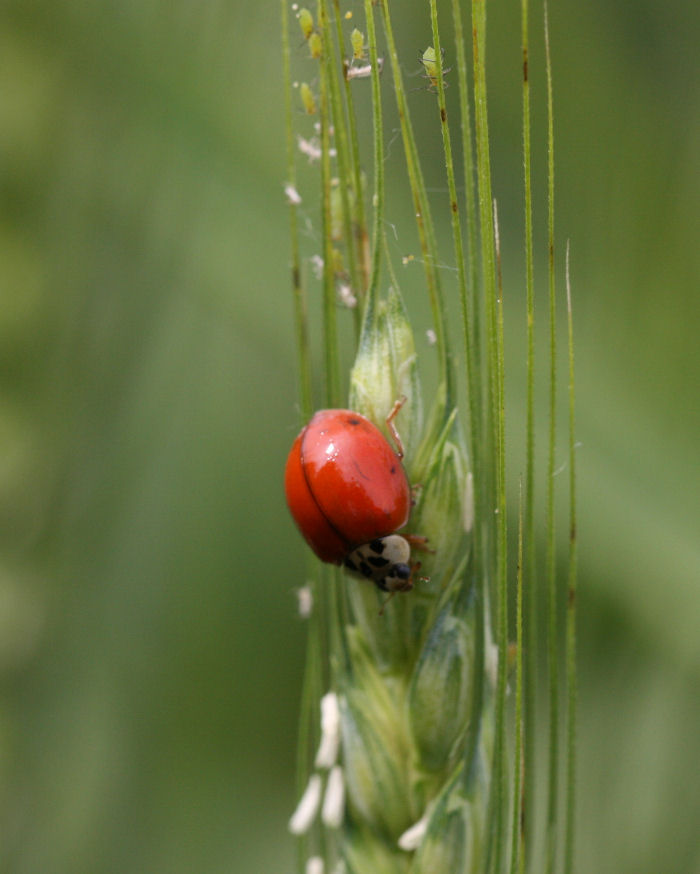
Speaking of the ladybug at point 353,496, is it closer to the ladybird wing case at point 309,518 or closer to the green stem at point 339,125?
the ladybird wing case at point 309,518

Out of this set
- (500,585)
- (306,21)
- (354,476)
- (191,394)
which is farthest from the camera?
(191,394)

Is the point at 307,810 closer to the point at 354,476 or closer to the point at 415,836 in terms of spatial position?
the point at 415,836

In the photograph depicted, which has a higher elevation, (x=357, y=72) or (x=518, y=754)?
(x=357, y=72)

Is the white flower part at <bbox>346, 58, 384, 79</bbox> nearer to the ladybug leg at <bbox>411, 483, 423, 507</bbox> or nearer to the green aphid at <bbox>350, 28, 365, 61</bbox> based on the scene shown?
the green aphid at <bbox>350, 28, 365, 61</bbox>

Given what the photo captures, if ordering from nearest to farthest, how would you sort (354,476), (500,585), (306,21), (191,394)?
(500,585) → (306,21) → (354,476) → (191,394)

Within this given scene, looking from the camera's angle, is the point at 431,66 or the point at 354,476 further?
the point at 354,476

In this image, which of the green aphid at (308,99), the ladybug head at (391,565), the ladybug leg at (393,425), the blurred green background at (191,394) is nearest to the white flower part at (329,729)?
the ladybug head at (391,565)

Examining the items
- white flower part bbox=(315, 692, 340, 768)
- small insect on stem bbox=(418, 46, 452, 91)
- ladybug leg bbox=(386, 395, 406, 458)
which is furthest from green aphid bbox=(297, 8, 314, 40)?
white flower part bbox=(315, 692, 340, 768)

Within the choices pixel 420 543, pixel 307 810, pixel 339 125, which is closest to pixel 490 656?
pixel 420 543
